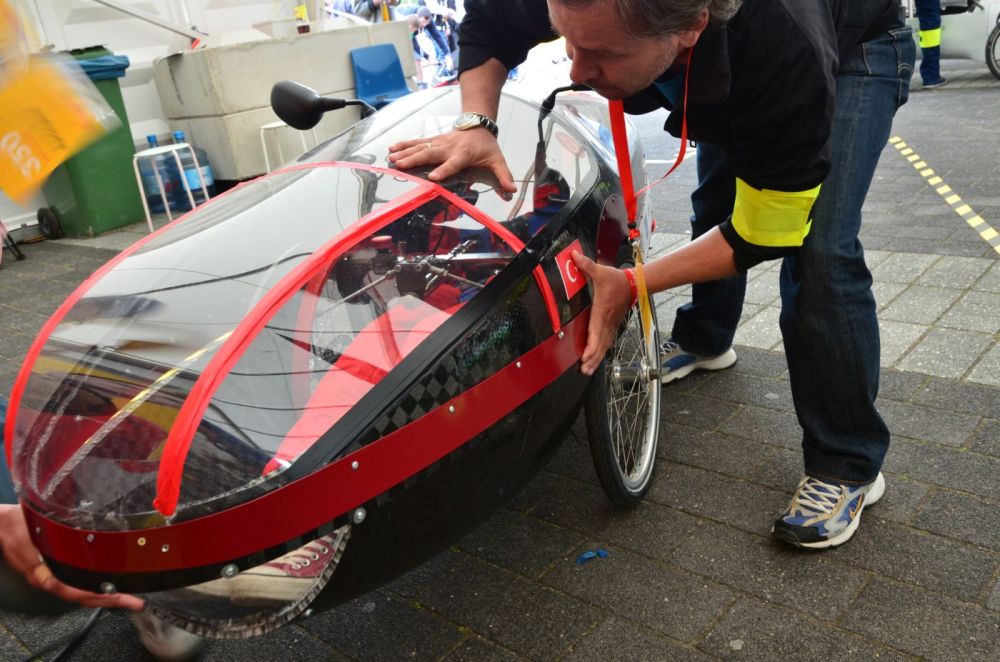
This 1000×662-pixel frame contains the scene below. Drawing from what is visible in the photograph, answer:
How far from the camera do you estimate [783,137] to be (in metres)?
1.89

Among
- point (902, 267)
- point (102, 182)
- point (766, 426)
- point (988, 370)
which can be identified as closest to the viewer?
point (766, 426)

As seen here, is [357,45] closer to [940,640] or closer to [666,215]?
[666,215]

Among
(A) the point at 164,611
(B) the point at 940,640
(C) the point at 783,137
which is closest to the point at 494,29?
(C) the point at 783,137

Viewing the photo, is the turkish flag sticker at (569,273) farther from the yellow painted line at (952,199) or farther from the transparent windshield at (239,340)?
the yellow painted line at (952,199)

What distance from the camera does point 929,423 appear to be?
287cm

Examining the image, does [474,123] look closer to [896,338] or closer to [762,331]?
[762,331]

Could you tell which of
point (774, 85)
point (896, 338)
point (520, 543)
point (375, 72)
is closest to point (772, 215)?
point (774, 85)

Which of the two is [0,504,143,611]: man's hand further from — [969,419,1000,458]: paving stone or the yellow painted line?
the yellow painted line

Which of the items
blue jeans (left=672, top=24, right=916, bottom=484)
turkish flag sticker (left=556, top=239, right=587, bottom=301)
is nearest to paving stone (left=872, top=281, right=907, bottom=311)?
blue jeans (left=672, top=24, right=916, bottom=484)

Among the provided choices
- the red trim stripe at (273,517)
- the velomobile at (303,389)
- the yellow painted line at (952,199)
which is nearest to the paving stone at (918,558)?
the velomobile at (303,389)

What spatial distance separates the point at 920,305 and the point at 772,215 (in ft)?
7.11

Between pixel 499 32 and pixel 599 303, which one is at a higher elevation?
pixel 499 32

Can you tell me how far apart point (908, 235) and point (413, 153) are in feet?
11.6

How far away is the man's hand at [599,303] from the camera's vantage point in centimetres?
226
